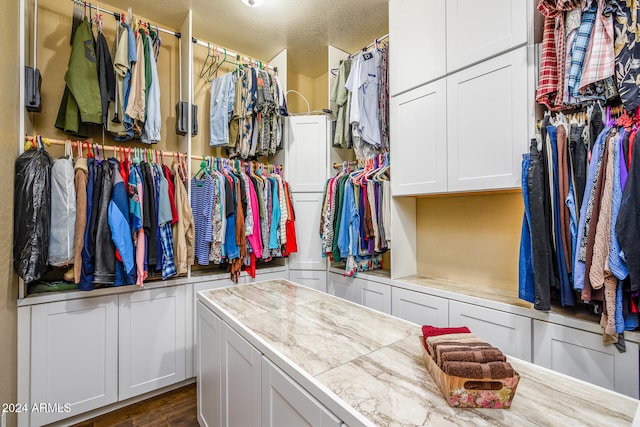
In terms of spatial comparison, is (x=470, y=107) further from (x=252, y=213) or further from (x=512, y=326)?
(x=252, y=213)

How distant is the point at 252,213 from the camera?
2527 millimetres

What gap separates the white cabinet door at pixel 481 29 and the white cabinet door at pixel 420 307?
149 centimetres

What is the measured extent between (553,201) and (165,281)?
98.2 inches

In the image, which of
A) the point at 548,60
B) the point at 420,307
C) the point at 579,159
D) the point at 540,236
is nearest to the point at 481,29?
the point at 548,60

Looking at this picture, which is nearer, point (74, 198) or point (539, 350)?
point (539, 350)

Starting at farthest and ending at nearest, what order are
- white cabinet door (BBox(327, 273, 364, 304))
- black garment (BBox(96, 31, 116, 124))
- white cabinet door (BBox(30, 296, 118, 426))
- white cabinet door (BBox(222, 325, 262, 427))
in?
white cabinet door (BBox(327, 273, 364, 304)) → black garment (BBox(96, 31, 116, 124)) → white cabinet door (BBox(30, 296, 118, 426)) → white cabinet door (BBox(222, 325, 262, 427))

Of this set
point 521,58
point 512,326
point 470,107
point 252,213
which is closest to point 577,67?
point 521,58

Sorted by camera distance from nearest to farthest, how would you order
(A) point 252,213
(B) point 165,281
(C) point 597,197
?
1. (C) point 597,197
2. (B) point 165,281
3. (A) point 252,213

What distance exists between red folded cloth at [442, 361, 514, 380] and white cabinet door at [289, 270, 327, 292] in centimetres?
214

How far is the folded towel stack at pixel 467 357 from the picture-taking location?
2.34 ft

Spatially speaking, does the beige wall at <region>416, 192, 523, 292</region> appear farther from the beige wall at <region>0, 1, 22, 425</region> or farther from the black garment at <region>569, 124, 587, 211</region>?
the beige wall at <region>0, 1, 22, 425</region>

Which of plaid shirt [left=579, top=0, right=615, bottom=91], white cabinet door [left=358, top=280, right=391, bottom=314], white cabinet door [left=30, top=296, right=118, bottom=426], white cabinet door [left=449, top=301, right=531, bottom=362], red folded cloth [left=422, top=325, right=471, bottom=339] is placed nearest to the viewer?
red folded cloth [left=422, top=325, right=471, bottom=339]

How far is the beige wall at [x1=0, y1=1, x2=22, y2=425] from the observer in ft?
4.69

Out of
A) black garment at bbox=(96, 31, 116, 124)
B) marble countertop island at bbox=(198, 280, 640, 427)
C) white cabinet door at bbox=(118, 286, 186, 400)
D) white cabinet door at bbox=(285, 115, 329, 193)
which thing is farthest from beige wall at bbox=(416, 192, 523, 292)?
Answer: black garment at bbox=(96, 31, 116, 124)
